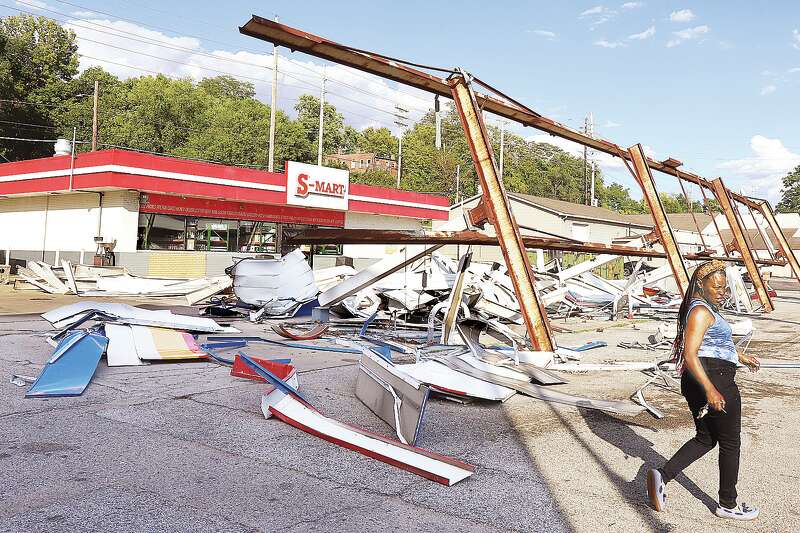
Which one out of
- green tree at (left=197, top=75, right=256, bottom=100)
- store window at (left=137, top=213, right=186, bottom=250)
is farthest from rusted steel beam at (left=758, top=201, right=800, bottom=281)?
green tree at (left=197, top=75, right=256, bottom=100)

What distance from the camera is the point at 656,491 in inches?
154

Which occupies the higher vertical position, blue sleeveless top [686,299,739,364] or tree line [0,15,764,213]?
tree line [0,15,764,213]

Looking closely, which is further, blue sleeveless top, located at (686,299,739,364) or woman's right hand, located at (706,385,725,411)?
blue sleeveless top, located at (686,299,739,364)

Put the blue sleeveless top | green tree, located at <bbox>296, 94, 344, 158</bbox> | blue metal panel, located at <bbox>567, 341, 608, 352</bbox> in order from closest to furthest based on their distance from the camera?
1. the blue sleeveless top
2. blue metal panel, located at <bbox>567, 341, 608, 352</bbox>
3. green tree, located at <bbox>296, 94, 344, 158</bbox>

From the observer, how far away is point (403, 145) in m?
90.2

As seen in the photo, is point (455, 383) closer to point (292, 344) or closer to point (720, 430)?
point (720, 430)

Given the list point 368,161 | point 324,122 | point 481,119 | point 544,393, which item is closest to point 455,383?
point 544,393

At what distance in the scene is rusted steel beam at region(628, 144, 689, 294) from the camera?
1332 centimetres

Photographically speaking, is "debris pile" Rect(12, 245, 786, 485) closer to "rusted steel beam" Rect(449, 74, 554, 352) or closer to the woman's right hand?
"rusted steel beam" Rect(449, 74, 554, 352)

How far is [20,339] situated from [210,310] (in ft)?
15.9

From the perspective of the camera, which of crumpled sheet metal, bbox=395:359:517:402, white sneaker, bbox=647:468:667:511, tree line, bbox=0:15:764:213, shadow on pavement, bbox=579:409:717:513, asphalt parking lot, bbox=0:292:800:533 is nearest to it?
asphalt parking lot, bbox=0:292:800:533

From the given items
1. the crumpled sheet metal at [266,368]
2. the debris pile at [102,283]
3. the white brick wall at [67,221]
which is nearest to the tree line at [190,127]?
the white brick wall at [67,221]

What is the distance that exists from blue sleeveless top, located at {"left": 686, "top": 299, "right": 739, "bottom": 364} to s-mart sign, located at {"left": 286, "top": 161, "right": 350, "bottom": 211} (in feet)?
82.2

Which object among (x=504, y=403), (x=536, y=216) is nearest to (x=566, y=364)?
(x=504, y=403)
